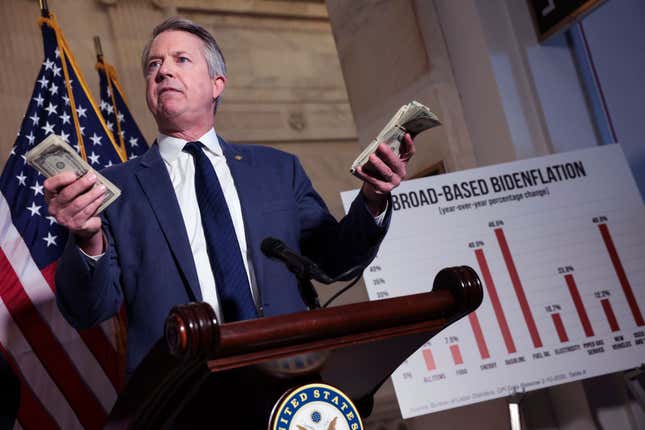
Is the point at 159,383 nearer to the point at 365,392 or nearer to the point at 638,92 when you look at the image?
the point at 365,392

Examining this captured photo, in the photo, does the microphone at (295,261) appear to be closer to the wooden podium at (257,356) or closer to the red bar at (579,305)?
the wooden podium at (257,356)

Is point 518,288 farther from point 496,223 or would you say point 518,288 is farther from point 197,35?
point 197,35

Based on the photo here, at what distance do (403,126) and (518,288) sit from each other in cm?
165

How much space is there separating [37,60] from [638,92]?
3.91 m

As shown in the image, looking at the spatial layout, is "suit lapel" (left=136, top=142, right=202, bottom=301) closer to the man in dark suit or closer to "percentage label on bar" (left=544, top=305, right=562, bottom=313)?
the man in dark suit

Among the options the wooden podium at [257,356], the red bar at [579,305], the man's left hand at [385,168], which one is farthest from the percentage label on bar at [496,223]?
the wooden podium at [257,356]

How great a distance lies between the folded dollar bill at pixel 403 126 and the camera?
146cm

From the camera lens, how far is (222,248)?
1.59 meters

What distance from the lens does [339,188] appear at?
22.8ft

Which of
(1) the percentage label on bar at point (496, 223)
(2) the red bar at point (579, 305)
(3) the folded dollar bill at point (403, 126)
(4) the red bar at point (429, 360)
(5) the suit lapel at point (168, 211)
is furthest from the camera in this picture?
(1) the percentage label on bar at point (496, 223)

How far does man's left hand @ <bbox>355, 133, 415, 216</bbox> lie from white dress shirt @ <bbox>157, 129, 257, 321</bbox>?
317 millimetres

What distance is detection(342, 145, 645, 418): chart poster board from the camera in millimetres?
2826

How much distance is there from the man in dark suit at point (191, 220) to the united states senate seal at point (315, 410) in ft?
1.24

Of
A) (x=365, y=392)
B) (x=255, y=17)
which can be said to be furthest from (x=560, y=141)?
(x=255, y=17)
